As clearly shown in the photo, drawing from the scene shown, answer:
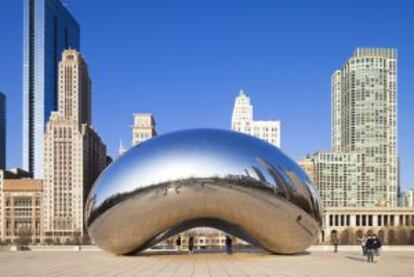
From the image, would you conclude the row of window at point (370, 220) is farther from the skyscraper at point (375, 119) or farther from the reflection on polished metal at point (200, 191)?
the reflection on polished metal at point (200, 191)

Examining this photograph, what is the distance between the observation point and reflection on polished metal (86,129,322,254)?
2138cm


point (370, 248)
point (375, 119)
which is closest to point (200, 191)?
point (370, 248)

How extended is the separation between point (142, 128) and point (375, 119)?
2826 inches

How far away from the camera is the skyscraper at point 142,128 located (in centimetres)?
17550

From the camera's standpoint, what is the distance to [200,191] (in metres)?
21.4

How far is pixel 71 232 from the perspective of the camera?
148375 mm

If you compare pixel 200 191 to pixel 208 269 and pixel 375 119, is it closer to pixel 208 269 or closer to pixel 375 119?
pixel 208 269

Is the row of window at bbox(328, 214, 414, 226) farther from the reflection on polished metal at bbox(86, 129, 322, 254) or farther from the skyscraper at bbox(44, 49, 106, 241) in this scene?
the reflection on polished metal at bbox(86, 129, 322, 254)

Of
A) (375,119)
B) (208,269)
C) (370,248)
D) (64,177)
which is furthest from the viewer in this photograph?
(375,119)

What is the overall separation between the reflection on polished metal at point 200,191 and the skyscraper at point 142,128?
15249 centimetres

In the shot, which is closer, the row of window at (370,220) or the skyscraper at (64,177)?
the row of window at (370,220)

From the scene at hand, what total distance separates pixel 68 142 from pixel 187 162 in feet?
442

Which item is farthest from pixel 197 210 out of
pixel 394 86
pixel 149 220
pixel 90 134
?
pixel 394 86

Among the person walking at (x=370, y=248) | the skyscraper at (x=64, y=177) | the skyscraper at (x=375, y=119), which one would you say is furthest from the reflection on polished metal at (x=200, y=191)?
the skyscraper at (x=375, y=119)
